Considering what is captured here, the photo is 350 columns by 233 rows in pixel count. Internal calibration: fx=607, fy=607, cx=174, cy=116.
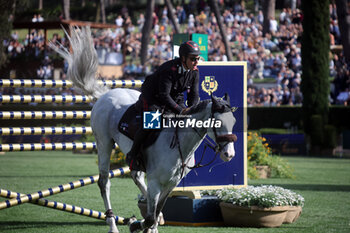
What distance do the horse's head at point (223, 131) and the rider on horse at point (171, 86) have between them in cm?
51

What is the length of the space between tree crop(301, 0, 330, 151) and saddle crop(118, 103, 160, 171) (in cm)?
1763

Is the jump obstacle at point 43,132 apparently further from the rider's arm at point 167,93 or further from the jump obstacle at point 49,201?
the rider's arm at point 167,93

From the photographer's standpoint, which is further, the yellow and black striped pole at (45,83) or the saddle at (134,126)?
the yellow and black striped pole at (45,83)

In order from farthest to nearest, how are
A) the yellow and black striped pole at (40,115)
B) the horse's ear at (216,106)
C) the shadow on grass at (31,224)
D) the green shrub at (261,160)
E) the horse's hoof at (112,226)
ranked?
the green shrub at (261,160) → the shadow on grass at (31,224) → the yellow and black striped pole at (40,115) → the horse's hoof at (112,226) → the horse's ear at (216,106)

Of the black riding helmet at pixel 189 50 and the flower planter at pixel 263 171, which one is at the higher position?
the black riding helmet at pixel 189 50

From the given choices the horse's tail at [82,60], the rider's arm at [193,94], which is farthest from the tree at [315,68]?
the rider's arm at [193,94]

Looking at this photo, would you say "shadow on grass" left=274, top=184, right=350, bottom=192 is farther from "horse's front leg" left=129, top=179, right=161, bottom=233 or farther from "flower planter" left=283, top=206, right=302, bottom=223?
"horse's front leg" left=129, top=179, right=161, bottom=233

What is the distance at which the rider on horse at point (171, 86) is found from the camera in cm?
715

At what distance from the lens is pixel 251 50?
114 feet

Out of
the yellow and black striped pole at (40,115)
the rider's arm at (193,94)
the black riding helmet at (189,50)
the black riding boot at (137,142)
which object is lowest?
the black riding boot at (137,142)

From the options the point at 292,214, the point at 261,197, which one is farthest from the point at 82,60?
the point at 292,214

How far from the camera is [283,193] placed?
359 inches

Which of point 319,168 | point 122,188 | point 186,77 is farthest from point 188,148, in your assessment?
point 319,168

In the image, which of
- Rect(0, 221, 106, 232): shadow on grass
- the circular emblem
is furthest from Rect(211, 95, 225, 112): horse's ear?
Rect(0, 221, 106, 232): shadow on grass
